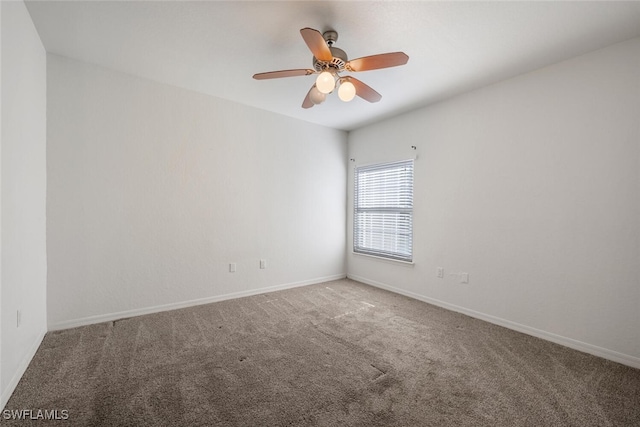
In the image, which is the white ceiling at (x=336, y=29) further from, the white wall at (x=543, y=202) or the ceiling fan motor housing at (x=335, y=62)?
the white wall at (x=543, y=202)

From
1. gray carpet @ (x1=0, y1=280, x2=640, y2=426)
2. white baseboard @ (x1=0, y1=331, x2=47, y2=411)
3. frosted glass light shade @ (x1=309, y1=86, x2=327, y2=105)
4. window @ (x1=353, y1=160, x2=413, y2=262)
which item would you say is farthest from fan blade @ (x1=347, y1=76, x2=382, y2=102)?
white baseboard @ (x1=0, y1=331, x2=47, y2=411)

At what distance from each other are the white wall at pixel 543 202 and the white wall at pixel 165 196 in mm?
1866

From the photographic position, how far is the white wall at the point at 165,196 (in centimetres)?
268

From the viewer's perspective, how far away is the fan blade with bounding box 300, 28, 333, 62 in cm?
168

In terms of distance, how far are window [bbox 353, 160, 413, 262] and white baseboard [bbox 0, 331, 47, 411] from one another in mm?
3777

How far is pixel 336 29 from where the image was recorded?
2.15m

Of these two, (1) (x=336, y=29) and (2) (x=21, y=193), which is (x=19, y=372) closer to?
(2) (x=21, y=193)

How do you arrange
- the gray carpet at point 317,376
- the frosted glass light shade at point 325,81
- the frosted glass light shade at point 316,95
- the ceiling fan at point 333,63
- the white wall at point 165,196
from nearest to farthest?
the gray carpet at point 317,376 < the ceiling fan at point 333,63 < the frosted glass light shade at point 325,81 < the frosted glass light shade at point 316,95 < the white wall at point 165,196

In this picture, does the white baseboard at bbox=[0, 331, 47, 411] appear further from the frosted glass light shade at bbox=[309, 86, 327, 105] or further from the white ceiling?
the frosted glass light shade at bbox=[309, 86, 327, 105]

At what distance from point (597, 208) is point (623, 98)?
2.88ft

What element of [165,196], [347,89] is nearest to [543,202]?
[347,89]

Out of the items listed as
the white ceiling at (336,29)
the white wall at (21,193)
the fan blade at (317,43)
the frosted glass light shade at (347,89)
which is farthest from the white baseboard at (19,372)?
the frosted glass light shade at (347,89)

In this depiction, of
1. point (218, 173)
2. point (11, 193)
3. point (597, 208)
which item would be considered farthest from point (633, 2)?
point (11, 193)

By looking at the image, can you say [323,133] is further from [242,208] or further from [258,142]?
[242,208]
